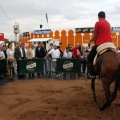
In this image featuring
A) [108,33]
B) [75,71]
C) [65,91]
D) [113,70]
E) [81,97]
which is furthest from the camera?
[75,71]

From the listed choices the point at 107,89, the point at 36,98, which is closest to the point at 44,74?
the point at 36,98

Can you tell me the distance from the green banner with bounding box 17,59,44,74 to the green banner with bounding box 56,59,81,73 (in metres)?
1.02

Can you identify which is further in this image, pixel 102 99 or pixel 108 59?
pixel 102 99

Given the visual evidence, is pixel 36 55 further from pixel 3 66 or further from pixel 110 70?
pixel 110 70

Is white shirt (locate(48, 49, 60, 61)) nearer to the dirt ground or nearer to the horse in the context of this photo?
the dirt ground

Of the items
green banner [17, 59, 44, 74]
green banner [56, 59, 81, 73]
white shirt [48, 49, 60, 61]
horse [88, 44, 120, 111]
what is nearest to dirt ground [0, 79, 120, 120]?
horse [88, 44, 120, 111]

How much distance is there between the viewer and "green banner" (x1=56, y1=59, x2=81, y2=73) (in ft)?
51.3

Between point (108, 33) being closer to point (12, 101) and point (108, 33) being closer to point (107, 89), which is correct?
point (107, 89)

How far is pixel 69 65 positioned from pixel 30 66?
220cm

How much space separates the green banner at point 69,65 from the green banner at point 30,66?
102 centimetres

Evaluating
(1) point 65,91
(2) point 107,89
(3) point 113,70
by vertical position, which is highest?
(3) point 113,70

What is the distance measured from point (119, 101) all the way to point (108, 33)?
2.20m

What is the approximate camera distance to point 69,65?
15664 millimetres

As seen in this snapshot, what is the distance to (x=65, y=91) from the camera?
1083 centimetres
